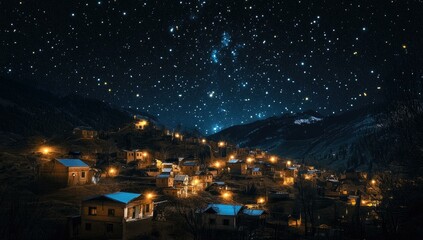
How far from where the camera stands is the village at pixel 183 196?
49.1 m

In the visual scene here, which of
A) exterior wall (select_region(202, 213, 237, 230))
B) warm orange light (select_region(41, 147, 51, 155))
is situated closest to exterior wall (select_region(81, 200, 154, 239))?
exterior wall (select_region(202, 213, 237, 230))

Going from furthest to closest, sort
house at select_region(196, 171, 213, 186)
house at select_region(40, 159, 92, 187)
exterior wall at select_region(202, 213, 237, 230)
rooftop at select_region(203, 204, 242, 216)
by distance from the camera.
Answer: house at select_region(196, 171, 213, 186) < house at select_region(40, 159, 92, 187) < rooftop at select_region(203, 204, 242, 216) < exterior wall at select_region(202, 213, 237, 230)

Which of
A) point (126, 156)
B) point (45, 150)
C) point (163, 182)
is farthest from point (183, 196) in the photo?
point (45, 150)

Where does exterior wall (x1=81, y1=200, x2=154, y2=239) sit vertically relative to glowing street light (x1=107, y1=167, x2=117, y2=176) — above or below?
below

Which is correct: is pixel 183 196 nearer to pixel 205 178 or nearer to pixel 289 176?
Result: pixel 205 178

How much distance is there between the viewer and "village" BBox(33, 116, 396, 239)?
49125 mm

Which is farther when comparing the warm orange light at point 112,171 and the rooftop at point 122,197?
the warm orange light at point 112,171

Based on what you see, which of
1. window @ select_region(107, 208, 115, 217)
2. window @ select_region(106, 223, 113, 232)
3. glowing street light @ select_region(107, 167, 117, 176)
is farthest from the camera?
glowing street light @ select_region(107, 167, 117, 176)

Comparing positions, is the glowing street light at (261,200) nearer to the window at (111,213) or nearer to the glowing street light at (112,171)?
the glowing street light at (112,171)

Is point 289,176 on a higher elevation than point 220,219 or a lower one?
higher

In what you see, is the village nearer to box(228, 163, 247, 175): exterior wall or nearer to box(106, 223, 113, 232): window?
box(106, 223, 113, 232): window

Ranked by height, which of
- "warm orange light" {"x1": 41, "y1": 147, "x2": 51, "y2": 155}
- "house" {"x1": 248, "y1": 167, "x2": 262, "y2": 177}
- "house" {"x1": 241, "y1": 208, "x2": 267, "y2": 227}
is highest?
"warm orange light" {"x1": 41, "y1": 147, "x2": 51, "y2": 155}

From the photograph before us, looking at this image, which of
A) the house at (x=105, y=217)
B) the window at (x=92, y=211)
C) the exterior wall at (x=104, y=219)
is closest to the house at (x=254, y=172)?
the house at (x=105, y=217)

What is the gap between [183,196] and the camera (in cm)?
7594
